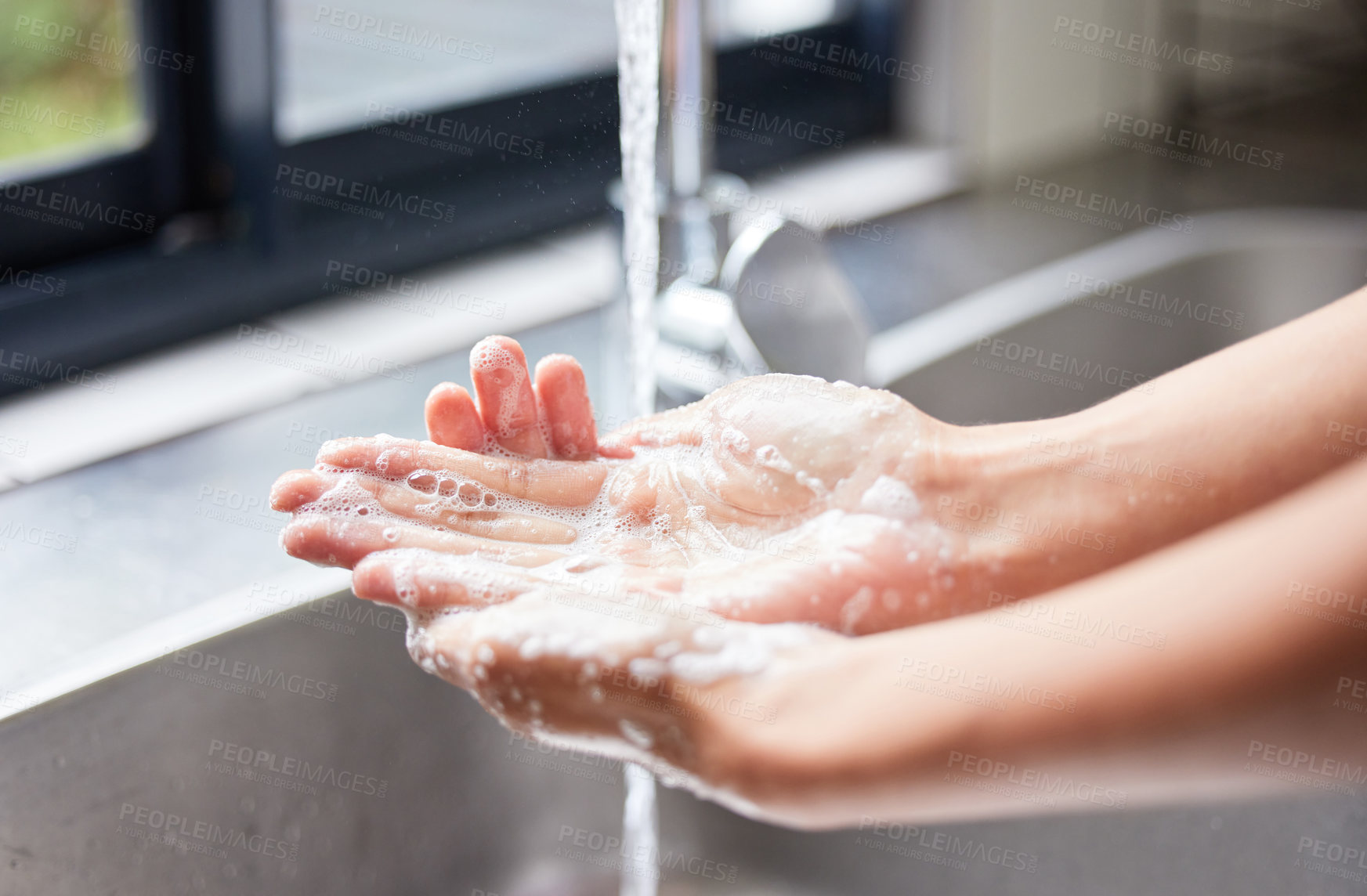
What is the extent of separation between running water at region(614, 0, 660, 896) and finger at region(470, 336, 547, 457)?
17 cm

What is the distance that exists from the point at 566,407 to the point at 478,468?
0.05 metres

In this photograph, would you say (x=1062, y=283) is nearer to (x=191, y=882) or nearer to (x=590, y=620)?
(x=590, y=620)

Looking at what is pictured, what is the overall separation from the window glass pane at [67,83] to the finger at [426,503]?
0.45 meters

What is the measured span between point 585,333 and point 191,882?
0.47m

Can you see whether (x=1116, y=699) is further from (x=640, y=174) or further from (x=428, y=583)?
(x=640, y=174)

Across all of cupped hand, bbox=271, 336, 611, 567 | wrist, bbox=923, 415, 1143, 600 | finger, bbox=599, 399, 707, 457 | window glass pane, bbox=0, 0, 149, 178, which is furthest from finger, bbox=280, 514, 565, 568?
window glass pane, bbox=0, 0, 149, 178

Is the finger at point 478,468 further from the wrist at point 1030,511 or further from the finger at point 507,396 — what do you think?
the wrist at point 1030,511

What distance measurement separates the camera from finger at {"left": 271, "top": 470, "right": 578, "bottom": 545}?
0.52 m

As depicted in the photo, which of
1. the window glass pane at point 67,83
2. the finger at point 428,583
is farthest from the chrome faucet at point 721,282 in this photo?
the window glass pane at point 67,83

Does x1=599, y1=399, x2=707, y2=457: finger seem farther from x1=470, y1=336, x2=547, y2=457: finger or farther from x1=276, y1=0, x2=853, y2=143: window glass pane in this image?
x1=276, y1=0, x2=853, y2=143: window glass pane

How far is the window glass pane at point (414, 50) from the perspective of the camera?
92cm

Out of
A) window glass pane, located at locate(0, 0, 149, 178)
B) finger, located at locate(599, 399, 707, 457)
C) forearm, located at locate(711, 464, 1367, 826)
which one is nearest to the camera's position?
forearm, located at locate(711, 464, 1367, 826)

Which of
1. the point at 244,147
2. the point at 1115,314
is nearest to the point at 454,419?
the point at 244,147

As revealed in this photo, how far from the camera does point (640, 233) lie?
731 mm
